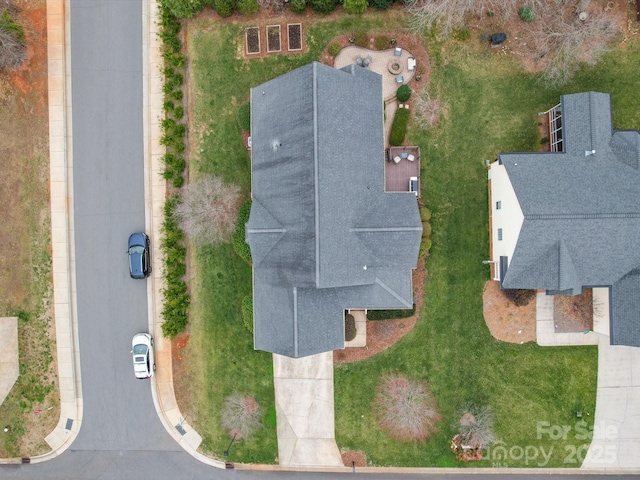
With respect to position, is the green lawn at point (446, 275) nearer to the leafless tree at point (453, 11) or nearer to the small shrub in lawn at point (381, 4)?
the small shrub in lawn at point (381, 4)

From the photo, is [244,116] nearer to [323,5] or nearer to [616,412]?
[323,5]

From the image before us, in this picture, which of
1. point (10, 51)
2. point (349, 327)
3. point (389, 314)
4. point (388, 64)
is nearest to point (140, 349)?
point (349, 327)

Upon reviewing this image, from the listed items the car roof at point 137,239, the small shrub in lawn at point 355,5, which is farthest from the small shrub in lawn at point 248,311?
the small shrub in lawn at point 355,5

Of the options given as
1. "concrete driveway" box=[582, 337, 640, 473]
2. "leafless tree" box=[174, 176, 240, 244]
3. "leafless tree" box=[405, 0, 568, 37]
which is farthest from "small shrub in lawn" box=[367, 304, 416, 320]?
"leafless tree" box=[405, 0, 568, 37]

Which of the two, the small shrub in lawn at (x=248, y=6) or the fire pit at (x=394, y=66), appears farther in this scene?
the fire pit at (x=394, y=66)

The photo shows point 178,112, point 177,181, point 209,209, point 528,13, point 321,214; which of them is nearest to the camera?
point 321,214
